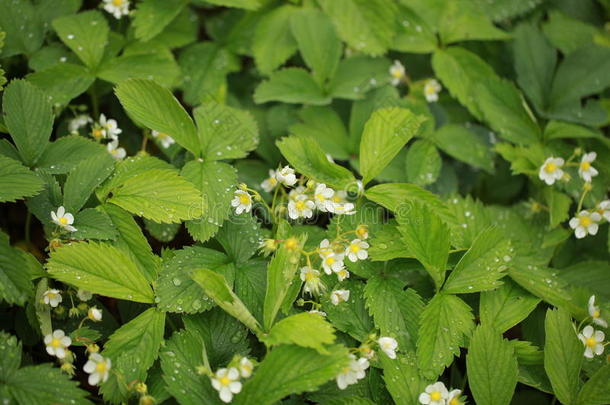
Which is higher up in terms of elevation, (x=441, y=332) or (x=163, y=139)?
(x=163, y=139)

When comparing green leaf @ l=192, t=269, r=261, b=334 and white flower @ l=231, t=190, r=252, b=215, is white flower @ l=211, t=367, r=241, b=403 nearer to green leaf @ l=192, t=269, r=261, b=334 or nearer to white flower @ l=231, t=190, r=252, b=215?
green leaf @ l=192, t=269, r=261, b=334

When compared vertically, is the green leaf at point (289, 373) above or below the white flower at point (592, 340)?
above

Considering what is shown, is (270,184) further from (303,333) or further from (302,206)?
(303,333)

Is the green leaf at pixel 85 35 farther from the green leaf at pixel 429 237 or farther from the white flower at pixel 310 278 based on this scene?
the green leaf at pixel 429 237

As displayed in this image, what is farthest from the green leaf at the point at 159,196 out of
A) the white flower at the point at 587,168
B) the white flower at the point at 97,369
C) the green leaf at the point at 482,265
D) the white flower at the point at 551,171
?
the white flower at the point at 587,168

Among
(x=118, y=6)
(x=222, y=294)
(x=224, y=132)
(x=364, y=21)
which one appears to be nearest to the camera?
(x=222, y=294)

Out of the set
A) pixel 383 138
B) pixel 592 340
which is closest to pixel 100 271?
pixel 383 138
